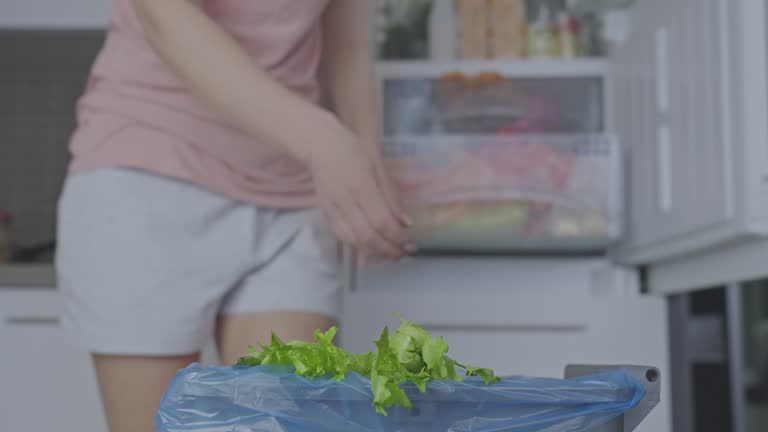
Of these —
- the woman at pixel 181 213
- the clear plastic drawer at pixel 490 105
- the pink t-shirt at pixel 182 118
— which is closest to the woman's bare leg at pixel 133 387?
the woman at pixel 181 213

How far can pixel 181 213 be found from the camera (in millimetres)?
952

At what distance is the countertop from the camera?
164 cm

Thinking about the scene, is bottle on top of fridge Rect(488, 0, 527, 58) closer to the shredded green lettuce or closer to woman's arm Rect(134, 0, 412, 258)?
woman's arm Rect(134, 0, 412, 258)

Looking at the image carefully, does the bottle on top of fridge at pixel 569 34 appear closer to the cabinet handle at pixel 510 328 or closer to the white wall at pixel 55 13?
the cabinet handle at pixel 510 328

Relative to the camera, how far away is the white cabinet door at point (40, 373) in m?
1.63

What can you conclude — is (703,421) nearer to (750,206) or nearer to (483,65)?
(750,206)

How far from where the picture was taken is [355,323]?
1656 mm

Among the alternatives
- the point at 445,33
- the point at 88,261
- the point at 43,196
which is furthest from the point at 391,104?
the point at 88,261

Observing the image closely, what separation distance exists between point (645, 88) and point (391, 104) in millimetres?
493

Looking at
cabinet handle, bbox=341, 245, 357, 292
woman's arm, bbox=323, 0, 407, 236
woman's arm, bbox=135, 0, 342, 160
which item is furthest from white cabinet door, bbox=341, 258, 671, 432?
woman's arm, bbox=135, 0, 342, 160

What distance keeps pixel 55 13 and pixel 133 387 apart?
1144 millimetres

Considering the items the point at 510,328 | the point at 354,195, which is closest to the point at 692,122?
the point at 510,328

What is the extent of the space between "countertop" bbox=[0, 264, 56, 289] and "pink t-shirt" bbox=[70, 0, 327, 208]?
701mm

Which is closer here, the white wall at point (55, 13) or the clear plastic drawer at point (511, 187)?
the clear plastic drawer at point (511, 187)
